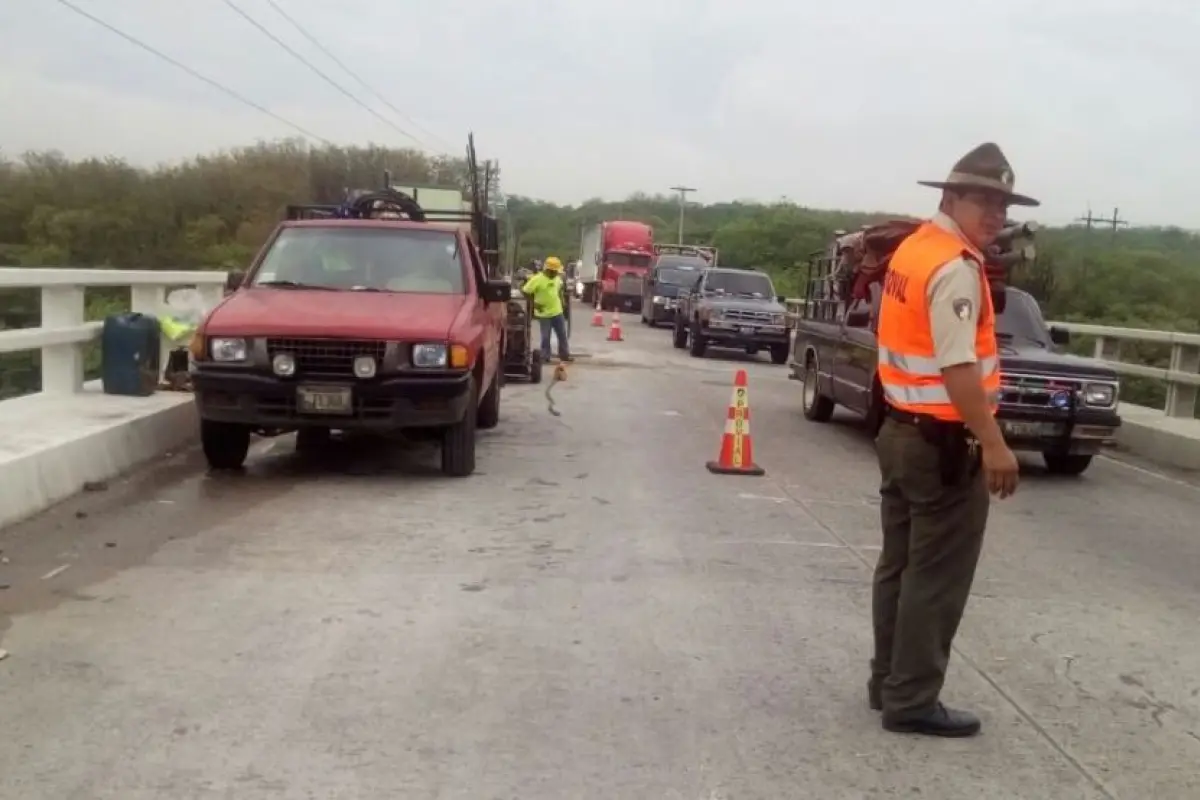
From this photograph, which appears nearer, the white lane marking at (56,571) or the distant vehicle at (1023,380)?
the white lane marking at (56,571)

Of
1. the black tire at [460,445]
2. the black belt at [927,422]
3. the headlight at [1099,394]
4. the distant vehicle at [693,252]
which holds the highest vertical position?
the distant vehicle at [693,252]

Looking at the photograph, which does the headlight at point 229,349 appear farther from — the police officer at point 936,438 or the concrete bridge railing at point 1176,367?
the concrete bridge railing at point 1176,367

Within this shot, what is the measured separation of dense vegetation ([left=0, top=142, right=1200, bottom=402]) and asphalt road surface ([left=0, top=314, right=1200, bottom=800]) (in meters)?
9.66

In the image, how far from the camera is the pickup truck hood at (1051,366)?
11.5 m

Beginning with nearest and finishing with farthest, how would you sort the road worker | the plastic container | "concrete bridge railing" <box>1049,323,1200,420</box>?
the plastic container, "concrete bridge railing" <box>1049,323,1200,420</box>, the road worker

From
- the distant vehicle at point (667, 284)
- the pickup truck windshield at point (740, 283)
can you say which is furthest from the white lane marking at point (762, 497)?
the distant vehicle at point (667, 284)

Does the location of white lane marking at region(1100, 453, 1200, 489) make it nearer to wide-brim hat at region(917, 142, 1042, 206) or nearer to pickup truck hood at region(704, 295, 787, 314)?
wide-brim hat at region(917, 142, 1042, 206)

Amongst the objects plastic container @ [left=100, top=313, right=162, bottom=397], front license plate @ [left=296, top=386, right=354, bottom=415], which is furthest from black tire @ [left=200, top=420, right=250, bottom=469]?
plastic container @ [left=100, top=313, right=162, bottom=397]

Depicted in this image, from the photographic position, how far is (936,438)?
4645 millimetres

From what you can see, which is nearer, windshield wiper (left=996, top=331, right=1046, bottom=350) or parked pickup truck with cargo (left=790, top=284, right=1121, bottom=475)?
parked pickup truck with cargo (left=790, top=284, right=1121, bottom=475)

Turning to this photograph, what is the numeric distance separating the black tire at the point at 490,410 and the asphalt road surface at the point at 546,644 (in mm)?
2334

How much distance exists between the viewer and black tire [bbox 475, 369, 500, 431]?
12.6m

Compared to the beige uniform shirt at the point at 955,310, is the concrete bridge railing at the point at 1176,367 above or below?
below

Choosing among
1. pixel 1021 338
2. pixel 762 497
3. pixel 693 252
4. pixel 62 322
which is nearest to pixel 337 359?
pixel 62 322
